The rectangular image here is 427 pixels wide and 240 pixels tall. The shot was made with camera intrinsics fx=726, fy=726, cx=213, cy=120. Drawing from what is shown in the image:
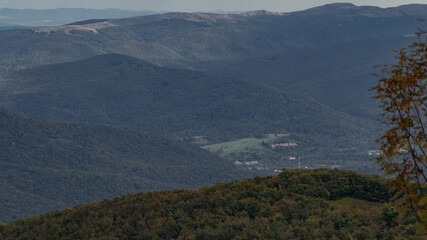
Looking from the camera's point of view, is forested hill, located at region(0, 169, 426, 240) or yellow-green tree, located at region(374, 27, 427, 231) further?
forested hill, located at region(0, 169, 426, 240)

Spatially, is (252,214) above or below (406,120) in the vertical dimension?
below

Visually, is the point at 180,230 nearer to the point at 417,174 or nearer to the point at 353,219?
the point at 353,219

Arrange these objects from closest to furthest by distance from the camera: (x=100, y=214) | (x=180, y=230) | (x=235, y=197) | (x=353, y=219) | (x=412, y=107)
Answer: (x=412, y=107), (x=353, y=219), (x=180, y=230), (x=235, y=197), (x=100, y=214)

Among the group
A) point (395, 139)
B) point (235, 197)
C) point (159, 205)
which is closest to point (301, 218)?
point (235, 197)

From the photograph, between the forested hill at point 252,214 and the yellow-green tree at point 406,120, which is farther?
the forested hill at point 252,214

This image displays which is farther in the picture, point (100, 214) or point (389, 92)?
point (100, 214)

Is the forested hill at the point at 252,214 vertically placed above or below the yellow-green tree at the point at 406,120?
below

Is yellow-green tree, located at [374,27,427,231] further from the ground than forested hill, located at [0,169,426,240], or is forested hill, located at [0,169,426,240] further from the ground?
yellow-green tree, located at [374,27,427,231]

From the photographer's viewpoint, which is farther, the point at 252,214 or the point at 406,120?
the point at 252,214
